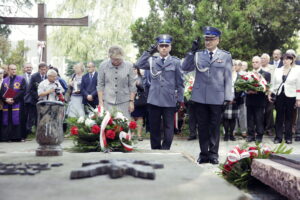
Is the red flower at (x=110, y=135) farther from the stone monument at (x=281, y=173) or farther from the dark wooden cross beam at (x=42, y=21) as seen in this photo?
the dark wooden cross beam at (x=42, y=21)

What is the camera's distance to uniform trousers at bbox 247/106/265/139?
11125 millimetres

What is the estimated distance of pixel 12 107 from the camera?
1184 cm

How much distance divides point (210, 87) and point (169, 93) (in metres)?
0.74

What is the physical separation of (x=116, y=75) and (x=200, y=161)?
6.00 feet

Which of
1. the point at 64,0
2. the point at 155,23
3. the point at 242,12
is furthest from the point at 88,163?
the point at 64,0

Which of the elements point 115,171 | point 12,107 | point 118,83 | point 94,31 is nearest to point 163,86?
point 118,83

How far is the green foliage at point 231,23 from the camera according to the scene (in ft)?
69.3

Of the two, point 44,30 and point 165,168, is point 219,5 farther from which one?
point 165,168

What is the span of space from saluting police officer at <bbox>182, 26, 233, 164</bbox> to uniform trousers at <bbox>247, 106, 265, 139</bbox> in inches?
154

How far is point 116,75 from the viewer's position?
7516mm

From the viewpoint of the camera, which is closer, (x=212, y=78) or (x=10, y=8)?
Result: (x=212, y=78)

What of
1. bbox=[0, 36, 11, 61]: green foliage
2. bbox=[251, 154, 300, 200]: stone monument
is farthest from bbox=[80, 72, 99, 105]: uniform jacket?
bbox=[0, 36, 11, 61]: green foliage

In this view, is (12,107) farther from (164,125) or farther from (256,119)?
(256,119)

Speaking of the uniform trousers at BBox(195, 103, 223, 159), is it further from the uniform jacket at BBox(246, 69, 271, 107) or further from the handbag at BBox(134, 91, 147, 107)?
the handbag at BBox(134, 91, 147, 107)
